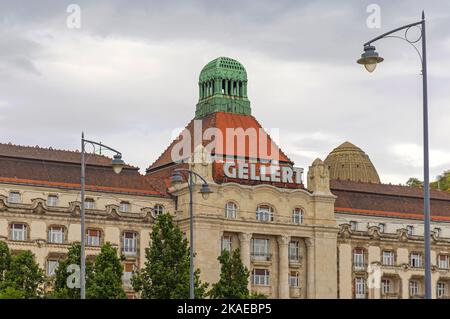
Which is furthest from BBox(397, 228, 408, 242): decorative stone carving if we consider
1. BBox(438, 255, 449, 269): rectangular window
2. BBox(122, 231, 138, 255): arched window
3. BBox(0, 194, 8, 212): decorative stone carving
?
BBox(0, 194, 8, 212): decorative stone carving

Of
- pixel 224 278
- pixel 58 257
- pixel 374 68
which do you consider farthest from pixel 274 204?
pixel 374 68

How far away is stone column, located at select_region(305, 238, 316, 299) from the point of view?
4616 inches

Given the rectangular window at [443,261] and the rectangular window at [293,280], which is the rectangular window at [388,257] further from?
the rectangular window at [293,280]

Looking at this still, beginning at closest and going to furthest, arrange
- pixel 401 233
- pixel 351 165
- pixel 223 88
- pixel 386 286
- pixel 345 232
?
pixel 345 232
pixel 386 286
pixel 401 233
pixel 223 88
pixel 351 165

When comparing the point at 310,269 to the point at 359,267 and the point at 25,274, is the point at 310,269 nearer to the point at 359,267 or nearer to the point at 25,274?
the point at 359,267

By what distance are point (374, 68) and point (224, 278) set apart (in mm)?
49305

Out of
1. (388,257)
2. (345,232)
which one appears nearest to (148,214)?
(345,232)

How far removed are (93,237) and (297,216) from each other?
22.7 meters

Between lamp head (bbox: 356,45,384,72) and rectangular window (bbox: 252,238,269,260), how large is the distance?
7686 cm

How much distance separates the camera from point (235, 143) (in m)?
121

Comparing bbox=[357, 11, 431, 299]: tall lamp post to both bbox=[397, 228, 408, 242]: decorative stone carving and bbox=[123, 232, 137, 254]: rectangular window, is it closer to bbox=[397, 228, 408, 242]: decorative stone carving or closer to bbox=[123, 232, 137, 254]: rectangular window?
bbox=[123, 232, 137, 254]: rectangular window

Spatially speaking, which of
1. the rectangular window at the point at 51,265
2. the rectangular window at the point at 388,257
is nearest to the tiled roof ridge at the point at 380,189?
the rectangular window at the point at 388,257

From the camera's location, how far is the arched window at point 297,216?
118688mm

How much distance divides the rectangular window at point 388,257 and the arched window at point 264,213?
52.6ft
